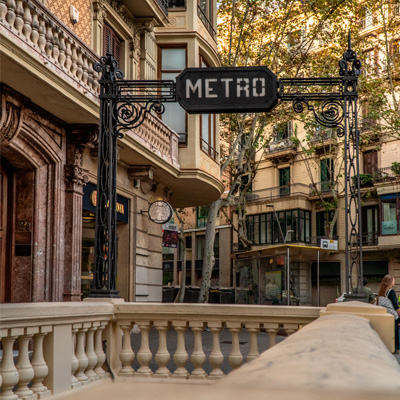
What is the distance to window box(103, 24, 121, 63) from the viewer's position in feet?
48.9

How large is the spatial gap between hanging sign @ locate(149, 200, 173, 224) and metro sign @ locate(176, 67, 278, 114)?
1027 centimetres

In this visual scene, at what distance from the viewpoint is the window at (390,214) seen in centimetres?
3869

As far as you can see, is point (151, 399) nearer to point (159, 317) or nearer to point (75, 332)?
point (75, 332)

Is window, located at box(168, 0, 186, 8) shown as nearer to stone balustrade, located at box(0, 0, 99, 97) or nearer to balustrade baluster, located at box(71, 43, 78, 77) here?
stone balustrade, located at box(0, 0, 99, 97)

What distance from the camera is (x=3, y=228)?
10875 mm

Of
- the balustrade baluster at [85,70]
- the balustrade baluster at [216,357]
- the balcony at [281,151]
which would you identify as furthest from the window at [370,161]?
the balustrade baluster at [216,357]

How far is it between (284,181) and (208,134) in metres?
30.9

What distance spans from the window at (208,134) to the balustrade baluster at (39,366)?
1354 cm

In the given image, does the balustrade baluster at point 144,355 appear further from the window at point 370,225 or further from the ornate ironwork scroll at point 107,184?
the window at point 370,225

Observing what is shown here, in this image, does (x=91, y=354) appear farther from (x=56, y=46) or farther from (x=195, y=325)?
(x=56, y=46)

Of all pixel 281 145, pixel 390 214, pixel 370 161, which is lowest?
pixel 390 214

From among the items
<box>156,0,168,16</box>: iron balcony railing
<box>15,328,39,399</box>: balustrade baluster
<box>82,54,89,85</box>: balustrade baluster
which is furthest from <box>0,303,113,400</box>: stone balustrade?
<box>156,0,168,16</box>: iron balcony railing

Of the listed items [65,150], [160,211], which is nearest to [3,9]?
[65,150]

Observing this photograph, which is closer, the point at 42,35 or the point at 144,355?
the point at 144,355
